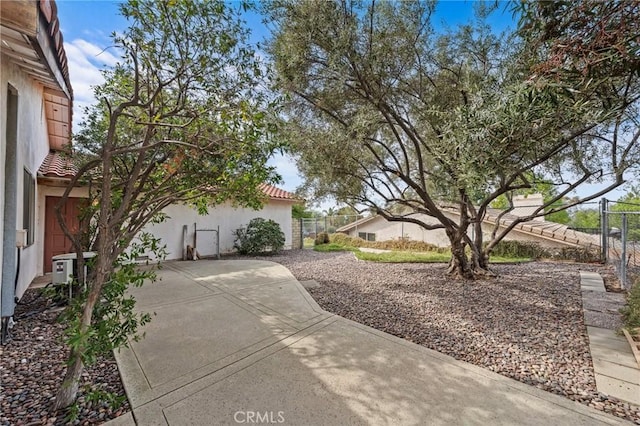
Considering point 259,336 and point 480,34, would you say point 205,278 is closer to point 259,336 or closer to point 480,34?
point 259,336

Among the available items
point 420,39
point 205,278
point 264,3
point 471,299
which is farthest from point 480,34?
point 205,278

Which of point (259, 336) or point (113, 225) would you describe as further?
point (259, 336)

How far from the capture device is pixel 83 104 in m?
5.74

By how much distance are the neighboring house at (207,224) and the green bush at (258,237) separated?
0.50 meters

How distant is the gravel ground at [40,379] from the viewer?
2152 millimetres

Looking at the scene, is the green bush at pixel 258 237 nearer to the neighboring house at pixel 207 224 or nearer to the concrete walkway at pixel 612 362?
the neighboring house at pixel 207 224

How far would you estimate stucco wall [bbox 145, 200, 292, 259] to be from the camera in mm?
9941

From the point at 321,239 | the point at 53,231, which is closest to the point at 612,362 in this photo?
the point at 53,231

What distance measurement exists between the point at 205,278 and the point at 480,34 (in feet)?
27.0

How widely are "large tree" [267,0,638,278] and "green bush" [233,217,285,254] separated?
17.6ft

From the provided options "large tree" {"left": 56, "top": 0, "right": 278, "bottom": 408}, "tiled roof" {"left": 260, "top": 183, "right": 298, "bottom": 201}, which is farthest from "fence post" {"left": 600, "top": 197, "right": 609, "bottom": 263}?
"tiled roof" {"left": 260, "top": 183, "right": 298, "bottom": 201}

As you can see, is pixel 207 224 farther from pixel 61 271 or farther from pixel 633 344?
pixel 633 344

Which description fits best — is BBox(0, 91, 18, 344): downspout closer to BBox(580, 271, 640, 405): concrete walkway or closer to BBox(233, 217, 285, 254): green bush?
BBox(580, 271, 640, 405): concrete walkway
